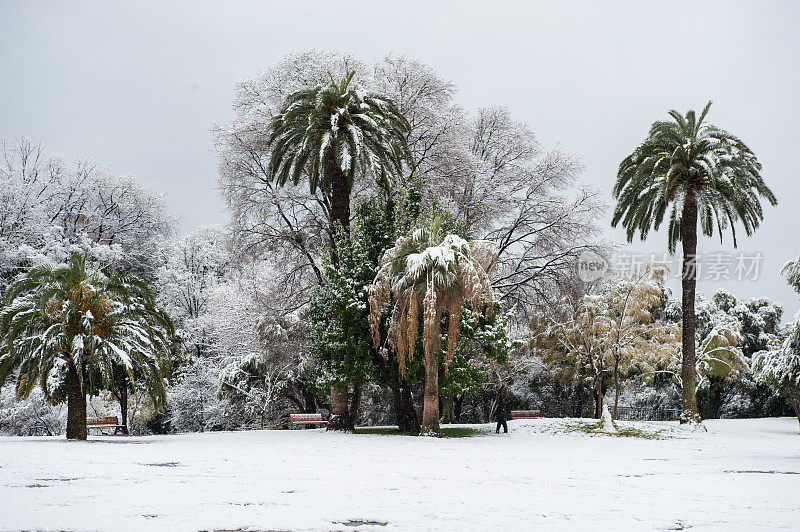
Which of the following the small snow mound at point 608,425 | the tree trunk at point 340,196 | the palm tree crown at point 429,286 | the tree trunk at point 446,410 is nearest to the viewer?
the palm tree crown at point 429,286

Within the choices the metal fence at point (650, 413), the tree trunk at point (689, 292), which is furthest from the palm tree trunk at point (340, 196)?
the metal fence at point (650, 413)

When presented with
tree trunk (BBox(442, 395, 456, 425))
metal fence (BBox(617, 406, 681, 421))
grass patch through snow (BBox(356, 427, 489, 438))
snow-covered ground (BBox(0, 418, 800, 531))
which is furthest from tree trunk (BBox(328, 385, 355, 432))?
metal fence (BBox(617, 406, 681, 421))

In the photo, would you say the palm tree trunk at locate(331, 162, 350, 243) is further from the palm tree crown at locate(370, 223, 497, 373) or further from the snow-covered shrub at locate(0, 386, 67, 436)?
the snow-covered shrub at locate(0, 386, 67, 436)

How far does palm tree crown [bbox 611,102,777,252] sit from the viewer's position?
25.2 m

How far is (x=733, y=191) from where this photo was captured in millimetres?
25203

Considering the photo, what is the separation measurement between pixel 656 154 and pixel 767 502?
21.1 m

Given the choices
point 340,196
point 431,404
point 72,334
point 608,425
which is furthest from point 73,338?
point 608,425

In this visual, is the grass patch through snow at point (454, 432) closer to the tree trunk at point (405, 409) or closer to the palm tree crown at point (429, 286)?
the tree trunk at point (405, 409)

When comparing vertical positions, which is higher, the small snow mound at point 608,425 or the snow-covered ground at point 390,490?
the snow-covered ground at point 390,490

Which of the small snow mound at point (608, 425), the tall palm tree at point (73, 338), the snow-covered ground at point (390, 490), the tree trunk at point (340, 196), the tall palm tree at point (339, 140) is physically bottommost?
the small snow mound at point (608, 425)

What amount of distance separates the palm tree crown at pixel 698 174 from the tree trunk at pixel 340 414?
44.8ft

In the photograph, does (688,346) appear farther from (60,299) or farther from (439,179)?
(60,299)

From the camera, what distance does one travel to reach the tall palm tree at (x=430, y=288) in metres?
18.6

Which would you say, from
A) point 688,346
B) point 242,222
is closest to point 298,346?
point 242,222
